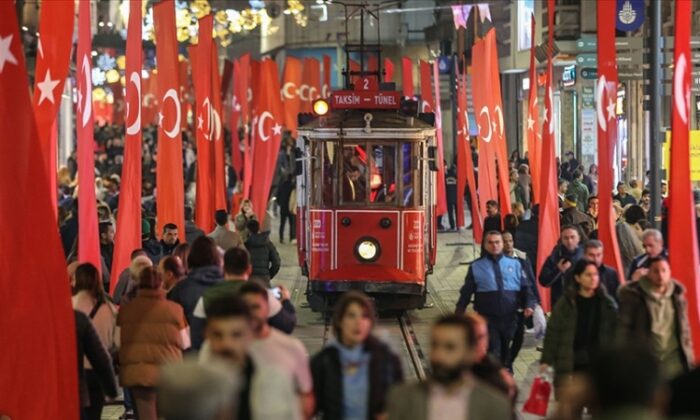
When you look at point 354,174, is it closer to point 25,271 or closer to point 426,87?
point 25,271

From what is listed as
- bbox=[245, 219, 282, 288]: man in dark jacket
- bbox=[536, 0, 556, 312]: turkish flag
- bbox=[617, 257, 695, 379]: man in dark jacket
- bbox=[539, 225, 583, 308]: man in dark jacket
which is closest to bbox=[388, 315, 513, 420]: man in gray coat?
bbox=[617, 257, 695, 379]: man in dark jacket

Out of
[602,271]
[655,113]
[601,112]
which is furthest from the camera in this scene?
[655,113]

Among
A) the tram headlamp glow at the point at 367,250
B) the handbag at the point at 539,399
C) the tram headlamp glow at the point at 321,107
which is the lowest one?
the handbag at the point at 539,399

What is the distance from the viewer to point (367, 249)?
842 inches

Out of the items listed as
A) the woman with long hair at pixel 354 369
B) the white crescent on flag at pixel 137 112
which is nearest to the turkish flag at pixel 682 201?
the woman with long hair at pixel 354 369

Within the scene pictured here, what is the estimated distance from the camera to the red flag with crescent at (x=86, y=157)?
55.1 ft

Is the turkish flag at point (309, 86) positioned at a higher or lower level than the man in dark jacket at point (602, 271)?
higher

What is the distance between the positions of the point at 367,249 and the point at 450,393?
45.7 ft

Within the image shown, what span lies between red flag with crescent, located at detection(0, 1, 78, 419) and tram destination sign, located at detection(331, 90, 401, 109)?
32.5ft

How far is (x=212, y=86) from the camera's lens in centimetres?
2722

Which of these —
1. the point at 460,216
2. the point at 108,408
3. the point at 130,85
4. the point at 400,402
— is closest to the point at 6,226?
the point at 108,408

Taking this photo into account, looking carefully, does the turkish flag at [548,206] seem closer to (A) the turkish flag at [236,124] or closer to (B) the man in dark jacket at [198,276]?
(B) the man in dark jacket at [198,276]

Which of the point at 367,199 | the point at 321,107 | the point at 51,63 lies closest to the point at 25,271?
the point at 51,63

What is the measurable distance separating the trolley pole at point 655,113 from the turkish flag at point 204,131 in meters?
8.61
